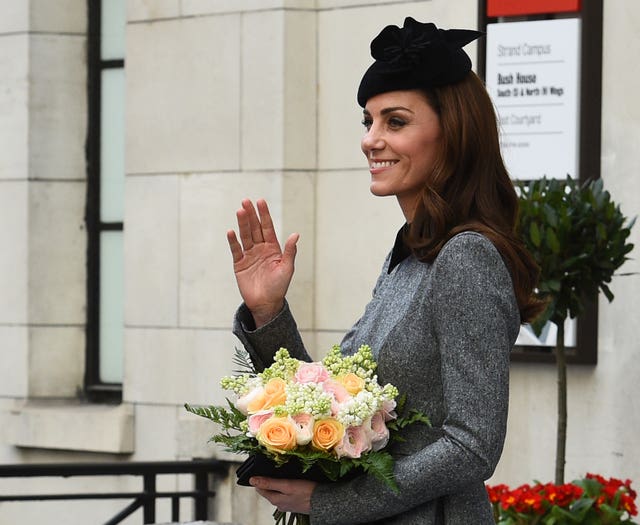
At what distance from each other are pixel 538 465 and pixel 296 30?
9.16ft

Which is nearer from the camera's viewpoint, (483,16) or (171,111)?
(483,16)

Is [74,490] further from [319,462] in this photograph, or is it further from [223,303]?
[319,462]

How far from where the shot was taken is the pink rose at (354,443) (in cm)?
293

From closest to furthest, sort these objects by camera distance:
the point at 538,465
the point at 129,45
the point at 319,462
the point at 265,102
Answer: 1. the point at 319,462
2. the point at 538,465
3. the point at 265,102
4. the point at 129,45

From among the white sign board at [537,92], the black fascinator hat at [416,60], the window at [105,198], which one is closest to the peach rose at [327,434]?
the black fascinator hat at [416,60]

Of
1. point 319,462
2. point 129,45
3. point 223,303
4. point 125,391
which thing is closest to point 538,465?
point 223,303

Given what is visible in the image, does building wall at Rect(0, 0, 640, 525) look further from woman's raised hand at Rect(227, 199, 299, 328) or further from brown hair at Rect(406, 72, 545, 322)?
brown hair at Rect(406, 72, 545, 322)

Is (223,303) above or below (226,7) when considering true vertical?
below

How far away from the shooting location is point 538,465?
24.8 feet

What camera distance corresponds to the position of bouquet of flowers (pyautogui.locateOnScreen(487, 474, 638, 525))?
6.18 meters

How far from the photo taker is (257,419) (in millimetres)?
2988

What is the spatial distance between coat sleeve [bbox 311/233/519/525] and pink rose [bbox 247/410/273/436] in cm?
21

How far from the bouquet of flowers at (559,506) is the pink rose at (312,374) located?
10.8ft

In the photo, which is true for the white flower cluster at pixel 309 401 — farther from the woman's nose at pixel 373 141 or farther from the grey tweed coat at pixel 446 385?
the woman's nose at pixel 373 141
